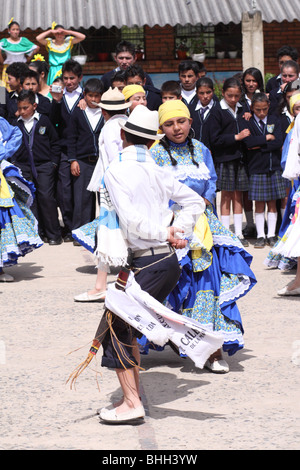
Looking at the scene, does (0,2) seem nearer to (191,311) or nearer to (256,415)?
(191,311)

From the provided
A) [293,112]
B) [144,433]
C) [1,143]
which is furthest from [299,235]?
[144,433]

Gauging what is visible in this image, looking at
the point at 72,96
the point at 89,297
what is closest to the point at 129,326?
the point at 89,297

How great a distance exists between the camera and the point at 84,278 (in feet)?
28.7

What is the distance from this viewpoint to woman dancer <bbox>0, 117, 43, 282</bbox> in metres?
8.60

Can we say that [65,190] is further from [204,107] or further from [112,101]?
[112,101]

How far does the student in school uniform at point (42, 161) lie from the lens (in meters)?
10.7

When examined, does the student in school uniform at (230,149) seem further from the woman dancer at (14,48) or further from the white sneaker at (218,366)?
the woman dancer at (14,48)

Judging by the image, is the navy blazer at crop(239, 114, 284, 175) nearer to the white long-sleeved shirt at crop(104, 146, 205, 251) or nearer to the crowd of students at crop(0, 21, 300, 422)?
the crowd of students at crop(0, 21, 300, 422)

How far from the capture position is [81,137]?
10523 millimetres

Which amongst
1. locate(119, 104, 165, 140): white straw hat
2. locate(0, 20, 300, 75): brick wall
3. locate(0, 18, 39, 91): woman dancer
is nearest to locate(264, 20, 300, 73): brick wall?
locate(0, 20, 300, 75): brick wall

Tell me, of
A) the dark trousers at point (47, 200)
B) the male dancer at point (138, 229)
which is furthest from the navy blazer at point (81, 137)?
the male dancer at point (138, 229)

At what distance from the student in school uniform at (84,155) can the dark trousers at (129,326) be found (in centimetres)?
573

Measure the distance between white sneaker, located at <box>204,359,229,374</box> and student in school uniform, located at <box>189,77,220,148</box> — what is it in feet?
16.2

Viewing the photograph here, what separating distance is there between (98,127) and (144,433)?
6.32 meters
